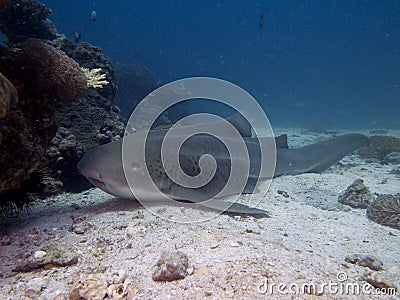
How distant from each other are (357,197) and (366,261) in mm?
2800

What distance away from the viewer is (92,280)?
1886 millimetres

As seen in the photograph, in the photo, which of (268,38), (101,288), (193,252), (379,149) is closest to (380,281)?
(193,252)

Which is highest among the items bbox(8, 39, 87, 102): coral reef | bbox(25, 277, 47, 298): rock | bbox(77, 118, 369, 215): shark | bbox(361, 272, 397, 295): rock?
bbox(8, 39, 87, 102): coral reef

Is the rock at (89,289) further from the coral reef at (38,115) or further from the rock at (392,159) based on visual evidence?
the rock at (392,159)

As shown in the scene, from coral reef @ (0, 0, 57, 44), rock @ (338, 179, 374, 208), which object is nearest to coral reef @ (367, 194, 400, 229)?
rock @ (338, 179, 374, 208)

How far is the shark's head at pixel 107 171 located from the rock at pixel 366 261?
2.75m

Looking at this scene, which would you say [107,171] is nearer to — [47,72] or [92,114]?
[47,72]

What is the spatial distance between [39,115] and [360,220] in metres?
4.93

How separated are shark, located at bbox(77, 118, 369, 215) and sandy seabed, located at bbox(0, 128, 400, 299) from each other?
31 cm

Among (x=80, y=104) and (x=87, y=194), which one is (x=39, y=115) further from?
(x=80, y=104)

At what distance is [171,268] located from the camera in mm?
2008

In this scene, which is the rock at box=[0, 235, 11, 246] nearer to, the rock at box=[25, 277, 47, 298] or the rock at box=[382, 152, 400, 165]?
the rock at box=[25, 277, 47, 298]

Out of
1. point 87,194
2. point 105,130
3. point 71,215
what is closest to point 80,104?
point 105,130

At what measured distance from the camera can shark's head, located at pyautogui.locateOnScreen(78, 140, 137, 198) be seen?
11.1 feet
